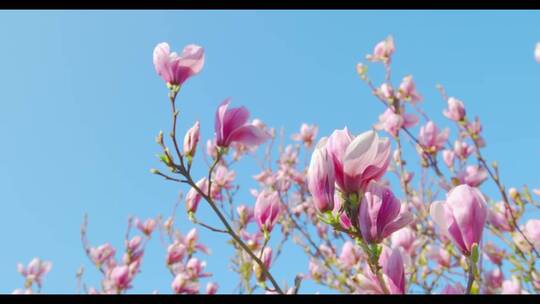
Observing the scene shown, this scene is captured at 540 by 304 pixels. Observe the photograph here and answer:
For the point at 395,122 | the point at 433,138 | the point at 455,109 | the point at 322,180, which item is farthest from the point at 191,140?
the point at 455,109

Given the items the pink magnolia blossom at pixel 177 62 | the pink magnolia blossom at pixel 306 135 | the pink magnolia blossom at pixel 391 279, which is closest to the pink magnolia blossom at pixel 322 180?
the pink magnolia blossom at pixel 391 279

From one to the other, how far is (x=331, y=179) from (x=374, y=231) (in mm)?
123

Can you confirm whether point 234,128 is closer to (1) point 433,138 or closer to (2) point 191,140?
(2) point 191,140

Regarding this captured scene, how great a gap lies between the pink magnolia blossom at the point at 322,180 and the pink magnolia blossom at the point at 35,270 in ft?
13.5

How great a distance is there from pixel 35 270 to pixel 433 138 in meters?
3.75

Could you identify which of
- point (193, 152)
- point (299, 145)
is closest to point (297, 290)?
point (193, 152)

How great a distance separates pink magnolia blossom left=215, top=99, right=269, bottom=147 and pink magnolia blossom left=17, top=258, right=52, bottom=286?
3600mm

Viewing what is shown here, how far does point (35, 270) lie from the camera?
13.6 feet

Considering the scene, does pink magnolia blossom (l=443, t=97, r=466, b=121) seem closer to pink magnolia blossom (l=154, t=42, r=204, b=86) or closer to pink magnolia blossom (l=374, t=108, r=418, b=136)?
pink magnolia blossom (l=374, t=108, r=418, b=136)

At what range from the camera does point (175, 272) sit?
2.81m

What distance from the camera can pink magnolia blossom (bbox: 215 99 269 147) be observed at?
4.42ft

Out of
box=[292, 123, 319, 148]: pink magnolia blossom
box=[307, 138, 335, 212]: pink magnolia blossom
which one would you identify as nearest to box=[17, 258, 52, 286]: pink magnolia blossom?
box=[292, 123, 319, 148]: pink magnolia blossom
